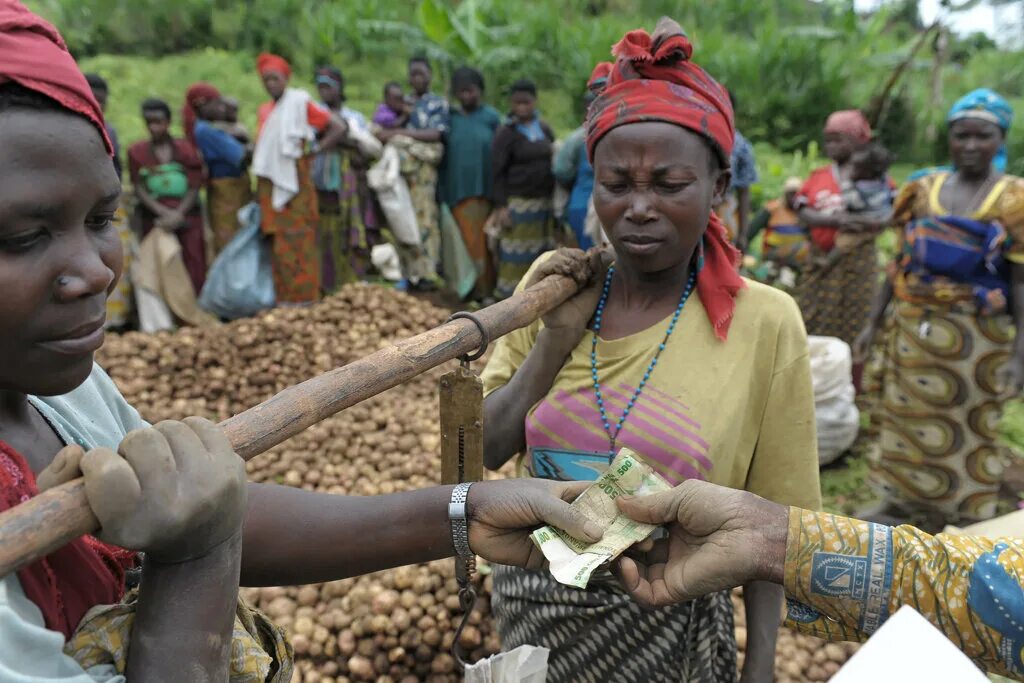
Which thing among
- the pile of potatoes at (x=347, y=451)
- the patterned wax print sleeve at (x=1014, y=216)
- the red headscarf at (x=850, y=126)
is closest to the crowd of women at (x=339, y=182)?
the pile of potatoes at (x=347, y=451)

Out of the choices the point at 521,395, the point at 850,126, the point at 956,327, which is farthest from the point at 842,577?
the point at 850,126

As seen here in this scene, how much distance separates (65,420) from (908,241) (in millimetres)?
4074

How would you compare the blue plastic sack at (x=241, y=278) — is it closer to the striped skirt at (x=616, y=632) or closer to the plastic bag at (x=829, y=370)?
the plastic bag at (x=829, y=370)

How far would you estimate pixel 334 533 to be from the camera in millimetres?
1444

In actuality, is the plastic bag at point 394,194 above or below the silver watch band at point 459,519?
below

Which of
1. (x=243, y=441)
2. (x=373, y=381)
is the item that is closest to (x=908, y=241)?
(x=373, y=381)

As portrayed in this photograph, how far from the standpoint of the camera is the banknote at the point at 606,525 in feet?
4.61

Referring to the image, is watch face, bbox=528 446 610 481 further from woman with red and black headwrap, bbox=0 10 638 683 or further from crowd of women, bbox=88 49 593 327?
crowd of women, bbox=88 49 593 327

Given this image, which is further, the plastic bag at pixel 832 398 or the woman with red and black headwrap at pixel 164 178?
the woman with red and black headwrap at pixel 164 178

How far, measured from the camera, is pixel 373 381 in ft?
4.38

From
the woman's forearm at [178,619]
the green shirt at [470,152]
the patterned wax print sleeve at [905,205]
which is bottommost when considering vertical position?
the green shirt at [470,152]

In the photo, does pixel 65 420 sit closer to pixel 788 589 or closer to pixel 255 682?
pixel 255 682

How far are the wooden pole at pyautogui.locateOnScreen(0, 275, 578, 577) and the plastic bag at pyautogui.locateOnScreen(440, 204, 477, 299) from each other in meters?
5.99

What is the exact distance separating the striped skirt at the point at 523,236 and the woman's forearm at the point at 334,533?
5.60 metres
